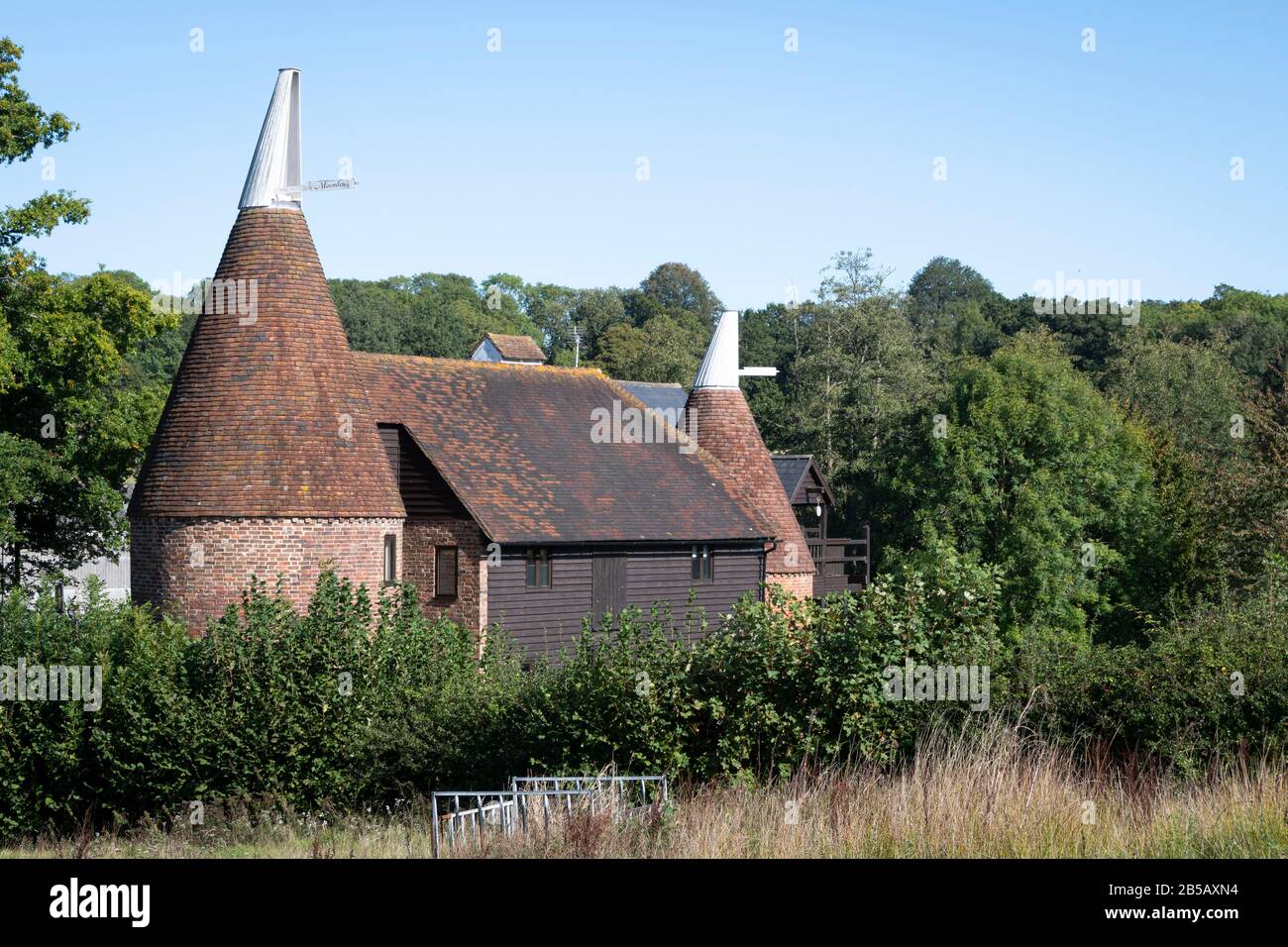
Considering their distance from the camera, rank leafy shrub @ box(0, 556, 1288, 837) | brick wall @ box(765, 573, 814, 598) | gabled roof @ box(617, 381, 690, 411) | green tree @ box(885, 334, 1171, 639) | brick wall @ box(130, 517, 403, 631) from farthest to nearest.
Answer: gabled roof @ box(617, 381, 690, 411)
green tree @ box(885, 334, 1171, 639)
brick wall @ box(765, 573, 814, 598)
brick wall @ box(130, 517, 403, 631)
leafy shrub @ box(0, 556, 1288, 837)

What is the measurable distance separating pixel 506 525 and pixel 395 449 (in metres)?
2.80

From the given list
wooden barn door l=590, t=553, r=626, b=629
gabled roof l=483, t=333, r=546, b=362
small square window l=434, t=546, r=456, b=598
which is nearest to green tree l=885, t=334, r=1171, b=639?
wooden barn door l=590, t=553, r=626, b=629

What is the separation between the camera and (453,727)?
1608 centimetres

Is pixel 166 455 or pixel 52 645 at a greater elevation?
pixel 166 455

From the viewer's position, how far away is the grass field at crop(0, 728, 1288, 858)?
8.77 metres

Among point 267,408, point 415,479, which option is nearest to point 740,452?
point 415,479

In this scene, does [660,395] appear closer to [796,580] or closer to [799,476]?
[799,476]

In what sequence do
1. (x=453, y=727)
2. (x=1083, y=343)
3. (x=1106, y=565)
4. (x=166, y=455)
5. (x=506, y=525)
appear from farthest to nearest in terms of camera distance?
(x=1083, y=343) < (x=1106, y=565) < (x=506, y=525) < (x=166, y=455) < (x=453, y=727)

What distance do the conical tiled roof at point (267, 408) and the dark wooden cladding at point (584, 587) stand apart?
10.6ft

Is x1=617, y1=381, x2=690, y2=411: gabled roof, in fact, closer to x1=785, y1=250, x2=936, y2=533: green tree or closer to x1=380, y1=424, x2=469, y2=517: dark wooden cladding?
x1=785, y1=250, x2=936, y2=533: green tree

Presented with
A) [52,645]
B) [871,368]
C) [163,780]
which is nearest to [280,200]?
[52,645]

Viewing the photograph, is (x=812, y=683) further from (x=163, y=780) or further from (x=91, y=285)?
(x=91, y=285)

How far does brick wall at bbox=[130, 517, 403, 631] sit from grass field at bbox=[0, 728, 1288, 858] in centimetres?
1089

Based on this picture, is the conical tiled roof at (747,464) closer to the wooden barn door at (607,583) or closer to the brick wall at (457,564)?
the wooden barn door at (607,583)
